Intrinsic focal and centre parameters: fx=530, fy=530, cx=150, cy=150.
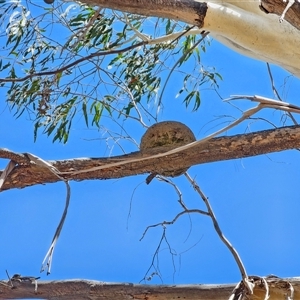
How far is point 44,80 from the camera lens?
3.01m

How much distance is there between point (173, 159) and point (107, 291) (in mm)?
437

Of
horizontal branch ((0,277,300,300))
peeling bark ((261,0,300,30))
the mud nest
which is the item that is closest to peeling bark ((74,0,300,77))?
the mud nest

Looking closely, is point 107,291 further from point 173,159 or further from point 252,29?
point 252,29

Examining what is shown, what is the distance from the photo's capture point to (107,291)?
1.55 m

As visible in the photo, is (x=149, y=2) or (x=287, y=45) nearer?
(x=149, y=2)

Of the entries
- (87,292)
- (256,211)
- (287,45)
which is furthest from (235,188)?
(87,292)

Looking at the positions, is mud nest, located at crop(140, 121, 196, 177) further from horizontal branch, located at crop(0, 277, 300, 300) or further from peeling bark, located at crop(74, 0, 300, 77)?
horizontal branch, located at crop(0, 277, 300, 300)

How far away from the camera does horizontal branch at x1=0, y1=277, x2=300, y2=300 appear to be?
153cm

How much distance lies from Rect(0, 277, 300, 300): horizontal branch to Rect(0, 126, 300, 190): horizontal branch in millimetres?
309

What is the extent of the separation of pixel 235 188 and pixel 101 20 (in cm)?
167

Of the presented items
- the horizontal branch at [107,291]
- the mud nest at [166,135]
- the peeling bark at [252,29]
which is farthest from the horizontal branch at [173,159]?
the peeling bark at [252,29]

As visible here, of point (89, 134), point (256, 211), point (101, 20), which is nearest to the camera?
point (101, 20)

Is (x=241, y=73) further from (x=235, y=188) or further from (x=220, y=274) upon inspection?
(x=220, y=274)

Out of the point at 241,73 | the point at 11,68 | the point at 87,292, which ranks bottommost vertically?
the point at 87,292
